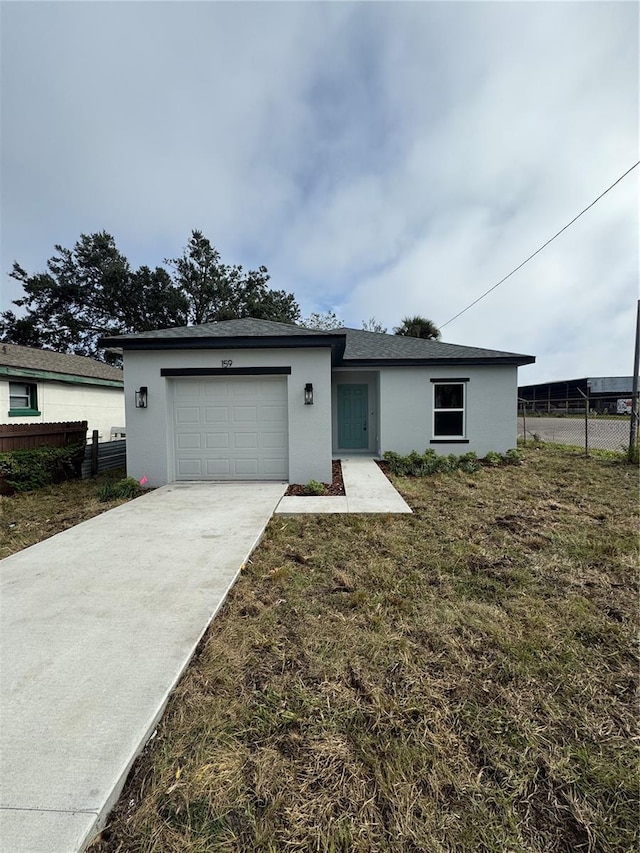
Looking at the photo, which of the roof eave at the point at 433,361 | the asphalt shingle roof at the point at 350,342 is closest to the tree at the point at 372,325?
the asphalt shingle roof at the point at 350,342

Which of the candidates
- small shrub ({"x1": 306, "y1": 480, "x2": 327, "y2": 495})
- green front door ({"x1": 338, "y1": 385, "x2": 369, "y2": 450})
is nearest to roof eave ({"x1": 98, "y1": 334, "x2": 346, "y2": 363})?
small shrub ({"x1": 306, "y1": 480, "x2": 327, "y2": 495})

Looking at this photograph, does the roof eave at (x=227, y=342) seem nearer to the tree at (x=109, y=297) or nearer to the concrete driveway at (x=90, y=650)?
the concrete driveway at (x=90, y=650)

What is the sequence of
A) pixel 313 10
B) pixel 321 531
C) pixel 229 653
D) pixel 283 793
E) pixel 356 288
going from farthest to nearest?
pixel 356 288
pixel 313 10
pixel 321 531
pixel 229 653
pixel 283 793

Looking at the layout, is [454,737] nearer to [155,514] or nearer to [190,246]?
[155,514]

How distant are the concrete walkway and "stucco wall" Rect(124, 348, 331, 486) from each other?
797 mm

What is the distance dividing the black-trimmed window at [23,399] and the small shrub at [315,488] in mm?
9248

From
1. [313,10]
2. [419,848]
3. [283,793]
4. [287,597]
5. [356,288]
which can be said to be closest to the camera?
[419,848]

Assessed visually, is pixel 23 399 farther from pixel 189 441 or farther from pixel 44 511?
pixel 189 441

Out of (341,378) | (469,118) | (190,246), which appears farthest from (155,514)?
(190,246)

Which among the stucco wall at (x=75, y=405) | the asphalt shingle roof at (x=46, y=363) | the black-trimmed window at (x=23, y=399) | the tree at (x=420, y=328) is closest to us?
the black-trimmed window at (x=23, y=399)

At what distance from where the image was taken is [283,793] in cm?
155

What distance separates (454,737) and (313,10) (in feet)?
36.3

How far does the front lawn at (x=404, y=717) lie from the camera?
144cm

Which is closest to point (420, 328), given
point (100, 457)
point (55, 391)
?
point (100, 457)
